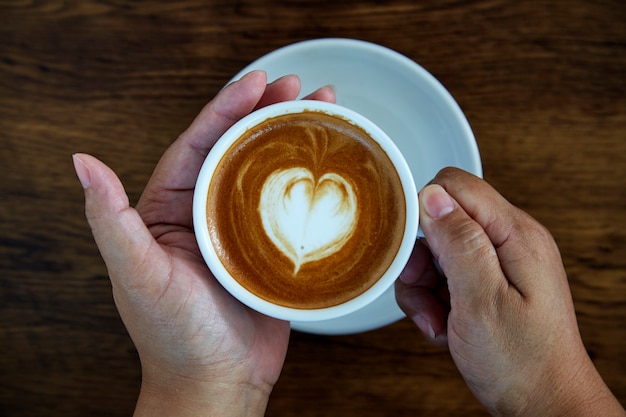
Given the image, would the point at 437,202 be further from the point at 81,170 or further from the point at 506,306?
the point at 81,170

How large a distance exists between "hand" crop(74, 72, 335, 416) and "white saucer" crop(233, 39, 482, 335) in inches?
5.8

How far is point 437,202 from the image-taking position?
1.13m

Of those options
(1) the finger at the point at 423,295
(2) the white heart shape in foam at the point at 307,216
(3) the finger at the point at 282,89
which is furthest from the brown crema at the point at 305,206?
(1) the finger at the point at 423,295

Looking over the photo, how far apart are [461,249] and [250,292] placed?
0.46 metres

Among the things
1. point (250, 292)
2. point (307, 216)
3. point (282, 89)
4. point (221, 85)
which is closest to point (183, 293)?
point (250, 292)

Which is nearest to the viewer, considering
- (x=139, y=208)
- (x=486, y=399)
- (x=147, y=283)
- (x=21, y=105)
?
(x=147, y=283)

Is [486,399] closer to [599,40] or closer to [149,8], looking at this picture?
[599,40]

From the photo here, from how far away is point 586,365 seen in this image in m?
1.20

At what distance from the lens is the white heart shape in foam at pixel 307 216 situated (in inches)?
48.4

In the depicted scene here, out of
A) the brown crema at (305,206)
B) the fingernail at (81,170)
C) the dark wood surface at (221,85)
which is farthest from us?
the dark wood surface at (221,85)

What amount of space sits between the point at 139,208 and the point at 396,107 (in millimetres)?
727

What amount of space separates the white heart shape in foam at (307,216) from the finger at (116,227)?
265 millimetres

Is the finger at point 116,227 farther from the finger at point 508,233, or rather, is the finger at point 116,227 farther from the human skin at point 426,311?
the finger at point 508,233

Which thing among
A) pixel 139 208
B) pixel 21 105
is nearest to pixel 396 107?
pixel 139 208
